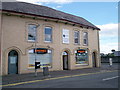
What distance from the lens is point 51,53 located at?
59.7ft

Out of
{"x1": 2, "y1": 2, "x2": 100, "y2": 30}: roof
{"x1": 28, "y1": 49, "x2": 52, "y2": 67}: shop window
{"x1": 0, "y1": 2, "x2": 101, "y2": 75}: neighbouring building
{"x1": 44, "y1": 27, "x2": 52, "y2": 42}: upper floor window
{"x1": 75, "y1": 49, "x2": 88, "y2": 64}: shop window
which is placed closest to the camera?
{"x1": 0, "y1": 2, "x2": 101, "y2": 75}: neighbouring building

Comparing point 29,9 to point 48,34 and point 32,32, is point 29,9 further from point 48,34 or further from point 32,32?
point 48,34

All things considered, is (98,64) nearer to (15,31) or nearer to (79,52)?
(79,52)

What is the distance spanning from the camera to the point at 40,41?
56.6 feet

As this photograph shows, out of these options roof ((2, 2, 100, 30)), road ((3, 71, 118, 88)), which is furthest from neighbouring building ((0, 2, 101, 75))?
road ((3, 71, 118, 88))

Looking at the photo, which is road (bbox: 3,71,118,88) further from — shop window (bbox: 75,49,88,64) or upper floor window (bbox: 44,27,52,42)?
shop window (bbox: 75,49,88,64)

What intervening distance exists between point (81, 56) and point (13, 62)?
34.8 ft

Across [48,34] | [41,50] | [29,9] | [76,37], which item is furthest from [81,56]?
[29,9]

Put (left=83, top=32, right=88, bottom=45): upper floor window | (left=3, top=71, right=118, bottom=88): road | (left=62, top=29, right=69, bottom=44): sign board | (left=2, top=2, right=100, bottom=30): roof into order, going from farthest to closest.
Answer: (left=83, top=32, right=88, bottom=45): upper floor window
(left=62, top=29, right=69, bottom=44): sign board
(left=2, top=2, right=100, bottom=30): roof
(left=3, top=71, right=118, bottom=88): road

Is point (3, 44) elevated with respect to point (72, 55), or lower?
elevated

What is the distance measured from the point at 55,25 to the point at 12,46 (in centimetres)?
637

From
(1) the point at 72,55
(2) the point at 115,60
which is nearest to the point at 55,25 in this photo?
(1) the point at 72,55

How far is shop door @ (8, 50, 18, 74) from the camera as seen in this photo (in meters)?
15.2

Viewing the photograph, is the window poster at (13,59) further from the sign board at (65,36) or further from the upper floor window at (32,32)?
the sign board at (65,36)
